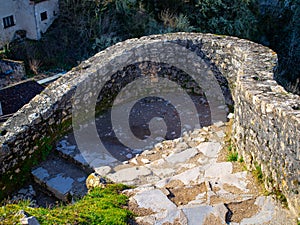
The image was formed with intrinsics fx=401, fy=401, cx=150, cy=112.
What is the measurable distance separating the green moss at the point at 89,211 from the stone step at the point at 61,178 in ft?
2.27

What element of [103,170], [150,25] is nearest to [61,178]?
[103,170]

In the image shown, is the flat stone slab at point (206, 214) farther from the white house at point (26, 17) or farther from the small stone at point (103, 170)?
the white house at point (26, 17)

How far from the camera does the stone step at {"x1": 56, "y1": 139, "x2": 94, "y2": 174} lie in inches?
214

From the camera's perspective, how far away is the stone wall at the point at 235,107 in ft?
12.8

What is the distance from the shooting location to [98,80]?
6242 mm

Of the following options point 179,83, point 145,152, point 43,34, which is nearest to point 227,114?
point 179,83

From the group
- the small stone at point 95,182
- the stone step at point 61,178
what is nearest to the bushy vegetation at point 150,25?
the stone step at point 61,178

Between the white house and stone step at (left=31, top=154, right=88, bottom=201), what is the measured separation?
15.4 m

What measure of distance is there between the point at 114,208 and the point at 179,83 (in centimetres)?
360

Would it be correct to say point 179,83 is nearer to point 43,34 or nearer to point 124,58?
point 124,58

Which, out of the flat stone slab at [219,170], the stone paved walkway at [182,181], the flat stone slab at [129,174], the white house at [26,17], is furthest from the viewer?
the white house at [26,17]

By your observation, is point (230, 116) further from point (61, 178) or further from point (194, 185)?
point (61, 178)

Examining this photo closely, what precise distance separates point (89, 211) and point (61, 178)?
1697 mm

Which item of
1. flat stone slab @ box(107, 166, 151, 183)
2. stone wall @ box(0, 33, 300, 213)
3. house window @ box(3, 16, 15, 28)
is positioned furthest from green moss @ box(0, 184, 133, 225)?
house window @ box(3, 16, 15, 28)
